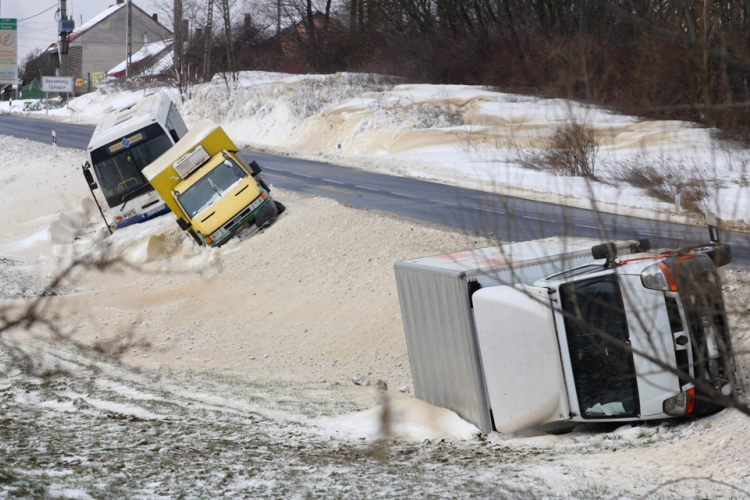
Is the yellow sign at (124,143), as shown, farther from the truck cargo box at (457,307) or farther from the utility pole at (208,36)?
the utility pole at (208,36)

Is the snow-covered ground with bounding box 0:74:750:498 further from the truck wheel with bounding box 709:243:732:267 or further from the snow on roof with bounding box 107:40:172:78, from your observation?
A: the snow on roof with bounding box 107:40:172:78

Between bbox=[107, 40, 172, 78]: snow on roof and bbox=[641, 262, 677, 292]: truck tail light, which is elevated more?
bbox=[107, 40, 172, 78]: snow on roof

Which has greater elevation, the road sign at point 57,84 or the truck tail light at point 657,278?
the road sign at point 57,84

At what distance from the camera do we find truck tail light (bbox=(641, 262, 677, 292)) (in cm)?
665

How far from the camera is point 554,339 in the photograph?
7.62 metres

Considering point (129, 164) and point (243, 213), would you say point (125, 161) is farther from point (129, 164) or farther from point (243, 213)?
point (243, 213)

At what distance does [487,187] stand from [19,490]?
66.7 ft

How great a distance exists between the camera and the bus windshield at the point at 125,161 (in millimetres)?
21391

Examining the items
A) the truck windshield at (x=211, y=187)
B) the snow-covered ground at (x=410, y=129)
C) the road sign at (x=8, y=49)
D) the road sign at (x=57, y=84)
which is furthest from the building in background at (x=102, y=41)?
the truck windshield at (x=211, y=187)

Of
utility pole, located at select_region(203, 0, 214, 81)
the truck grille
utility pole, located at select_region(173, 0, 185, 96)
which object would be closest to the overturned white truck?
the truck grille

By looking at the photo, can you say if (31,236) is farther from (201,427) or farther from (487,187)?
(201,427)

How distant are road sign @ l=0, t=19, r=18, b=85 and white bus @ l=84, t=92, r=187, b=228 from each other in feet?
168

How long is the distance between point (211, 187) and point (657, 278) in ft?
43.7

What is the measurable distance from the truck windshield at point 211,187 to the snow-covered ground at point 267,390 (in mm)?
1104
